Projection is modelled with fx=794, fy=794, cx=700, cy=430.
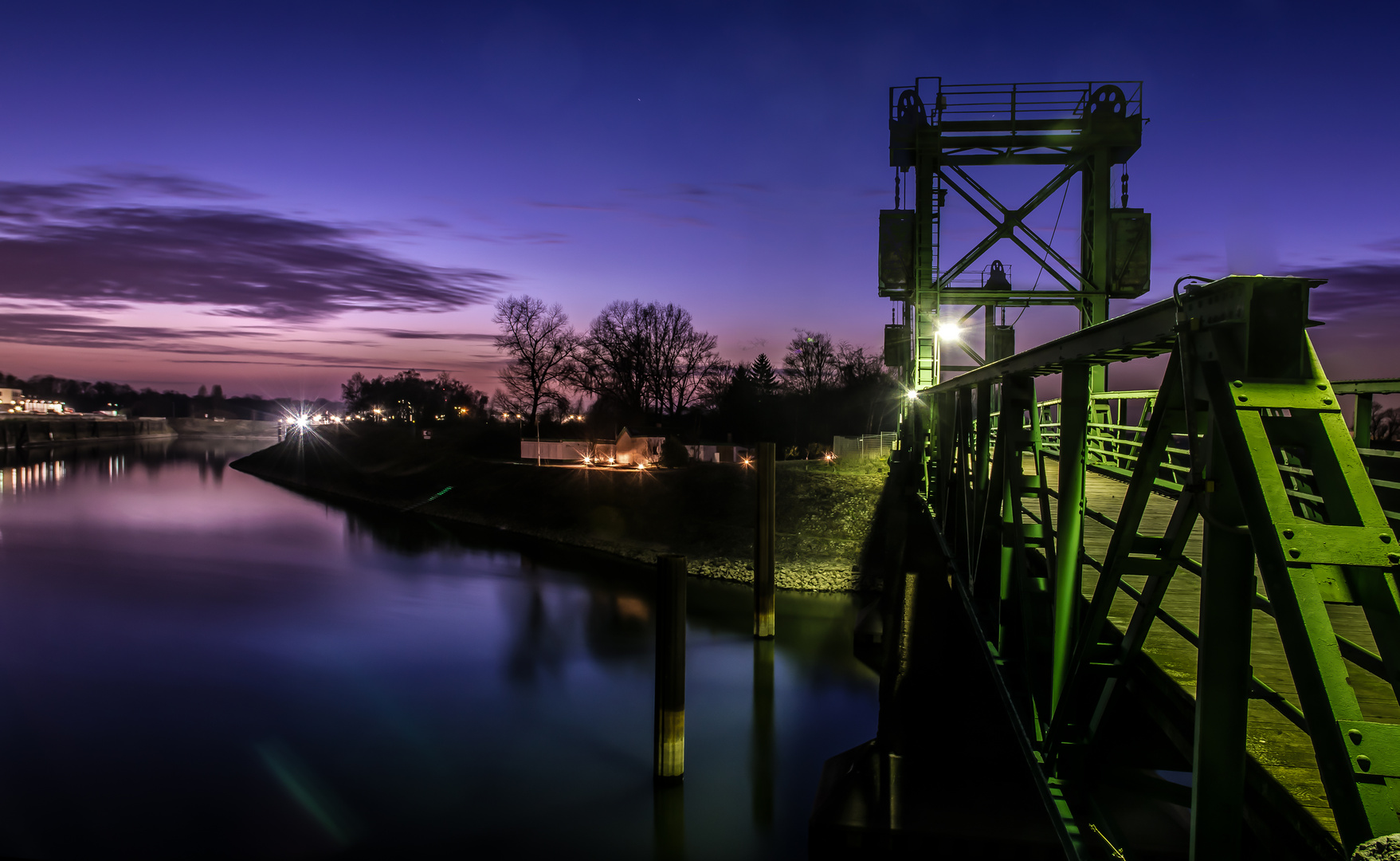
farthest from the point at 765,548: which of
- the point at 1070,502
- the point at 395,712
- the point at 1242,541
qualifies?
the point at 1242,541

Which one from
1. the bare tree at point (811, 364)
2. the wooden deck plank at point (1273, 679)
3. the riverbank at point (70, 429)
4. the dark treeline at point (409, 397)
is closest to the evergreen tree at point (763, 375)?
the bare tree at point (811, 364)

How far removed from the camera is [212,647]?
2166 centimetres

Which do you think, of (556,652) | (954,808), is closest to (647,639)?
(556,652)

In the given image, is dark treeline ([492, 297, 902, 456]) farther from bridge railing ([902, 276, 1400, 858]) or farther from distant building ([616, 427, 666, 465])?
bridge railing ([902, 276, 1400, 858])

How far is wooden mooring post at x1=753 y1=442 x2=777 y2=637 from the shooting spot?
2019 cm

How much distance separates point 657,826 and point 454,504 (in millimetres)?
34911

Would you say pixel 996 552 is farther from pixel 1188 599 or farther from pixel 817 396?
pixel 817 396

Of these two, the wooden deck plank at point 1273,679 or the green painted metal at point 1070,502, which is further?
the green painted metal at point 1070,502

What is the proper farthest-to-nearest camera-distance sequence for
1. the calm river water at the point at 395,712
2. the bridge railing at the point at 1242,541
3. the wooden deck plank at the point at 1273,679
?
the calm river water at the point at 395,712
the wooden deck plank at the point at 1273,679
the bridge railing at the point at 1242,541

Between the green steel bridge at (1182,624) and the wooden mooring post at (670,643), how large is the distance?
285cm

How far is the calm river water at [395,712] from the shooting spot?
12094 millimetres

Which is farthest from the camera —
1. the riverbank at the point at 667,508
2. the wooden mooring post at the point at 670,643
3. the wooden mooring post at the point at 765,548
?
the riverbank at the point at 667,508

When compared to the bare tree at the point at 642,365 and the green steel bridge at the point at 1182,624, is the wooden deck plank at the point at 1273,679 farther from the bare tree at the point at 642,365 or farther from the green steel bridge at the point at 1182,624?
the bare tree at the point at 642,365

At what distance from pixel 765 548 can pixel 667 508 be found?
13.3 m
